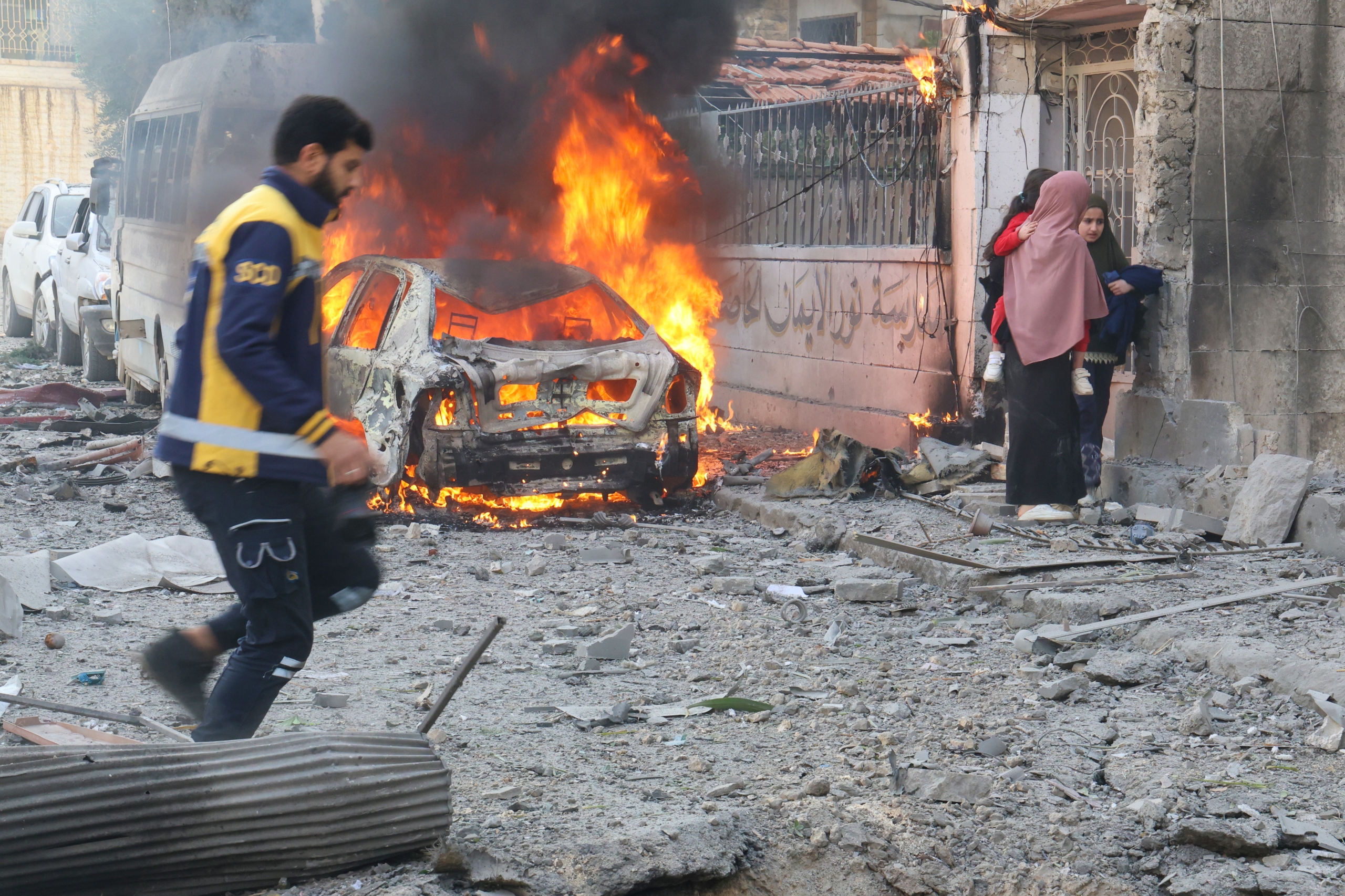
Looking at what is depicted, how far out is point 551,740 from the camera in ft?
14.4

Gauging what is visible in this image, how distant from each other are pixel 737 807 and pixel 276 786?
1.37 m

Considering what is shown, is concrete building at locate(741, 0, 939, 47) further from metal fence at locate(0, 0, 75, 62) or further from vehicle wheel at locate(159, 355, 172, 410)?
metal fence at locate(0, 0, 75, 62)

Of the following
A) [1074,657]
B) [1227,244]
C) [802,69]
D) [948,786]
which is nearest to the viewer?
[948,786]

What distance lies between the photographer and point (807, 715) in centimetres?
469

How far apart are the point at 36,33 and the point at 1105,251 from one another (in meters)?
30.2

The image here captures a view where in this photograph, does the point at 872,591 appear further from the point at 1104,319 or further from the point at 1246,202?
the point at 1246,202

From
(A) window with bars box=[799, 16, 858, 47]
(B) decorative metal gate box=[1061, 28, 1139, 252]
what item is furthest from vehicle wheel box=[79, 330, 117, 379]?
(A) window with bars box=[799, 16, 858, 47]

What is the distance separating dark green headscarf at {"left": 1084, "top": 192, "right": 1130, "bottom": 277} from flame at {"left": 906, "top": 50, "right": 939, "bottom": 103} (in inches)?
99.9

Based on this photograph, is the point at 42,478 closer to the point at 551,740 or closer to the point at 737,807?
the point at 551,740

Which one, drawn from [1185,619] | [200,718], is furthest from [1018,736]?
[200,718]

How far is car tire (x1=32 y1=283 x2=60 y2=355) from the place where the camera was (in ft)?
54.5

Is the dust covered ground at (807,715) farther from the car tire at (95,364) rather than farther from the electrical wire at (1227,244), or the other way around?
the car tire at (95,364)

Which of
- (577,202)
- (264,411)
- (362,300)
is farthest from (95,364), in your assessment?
(264,411)

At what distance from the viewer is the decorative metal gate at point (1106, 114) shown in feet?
29.4
